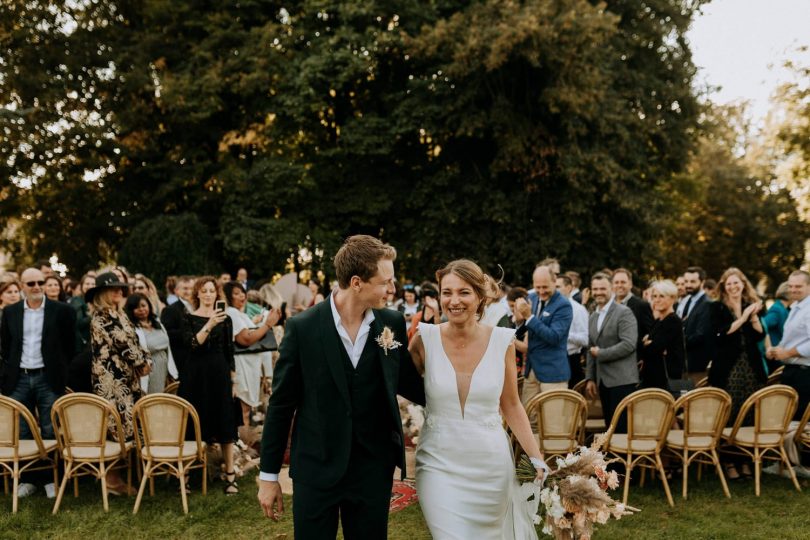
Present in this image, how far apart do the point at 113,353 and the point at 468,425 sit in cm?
449

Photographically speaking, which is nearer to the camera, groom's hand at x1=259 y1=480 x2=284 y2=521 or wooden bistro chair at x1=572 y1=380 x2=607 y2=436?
groom's hand at x1=259 y1=480 x2=284 y2=521

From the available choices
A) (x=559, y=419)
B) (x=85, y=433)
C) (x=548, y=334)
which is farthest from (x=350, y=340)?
(x=548, y=334)

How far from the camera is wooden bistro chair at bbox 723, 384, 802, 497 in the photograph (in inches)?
260

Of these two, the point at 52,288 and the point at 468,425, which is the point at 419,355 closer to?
the point at 468,425

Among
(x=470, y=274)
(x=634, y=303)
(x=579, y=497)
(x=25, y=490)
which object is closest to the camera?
(x=579, y=497)

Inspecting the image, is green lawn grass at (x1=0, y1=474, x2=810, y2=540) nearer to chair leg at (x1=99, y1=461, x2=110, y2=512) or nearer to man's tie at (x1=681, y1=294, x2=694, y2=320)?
chair leg at (x1=99, y1=461, x2=110, y2=512)

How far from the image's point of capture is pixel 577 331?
8.67 meters

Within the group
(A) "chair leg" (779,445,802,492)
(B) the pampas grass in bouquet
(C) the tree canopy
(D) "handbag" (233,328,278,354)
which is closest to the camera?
(B) the pampas grass in bouquet

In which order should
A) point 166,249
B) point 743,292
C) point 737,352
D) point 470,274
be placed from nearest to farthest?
point 470,274 < point 737,352 < point 743,292 < point 166,249

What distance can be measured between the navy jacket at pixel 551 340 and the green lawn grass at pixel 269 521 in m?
1.46

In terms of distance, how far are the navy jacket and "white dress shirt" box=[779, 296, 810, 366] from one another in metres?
2.31

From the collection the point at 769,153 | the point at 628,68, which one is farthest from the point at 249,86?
the point at 769,153

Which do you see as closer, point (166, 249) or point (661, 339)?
point (661, 339)

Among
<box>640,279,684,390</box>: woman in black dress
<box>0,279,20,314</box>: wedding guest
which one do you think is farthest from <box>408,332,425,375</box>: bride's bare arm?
<box>0,279,20,314</box>: wedding guest
